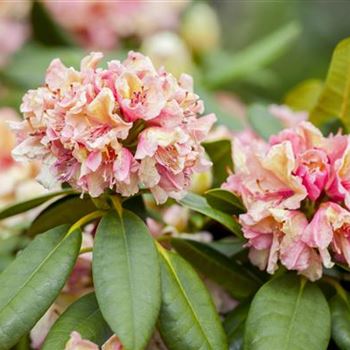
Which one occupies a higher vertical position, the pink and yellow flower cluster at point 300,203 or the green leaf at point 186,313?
the pink and yellow flower cluster at point 300,203

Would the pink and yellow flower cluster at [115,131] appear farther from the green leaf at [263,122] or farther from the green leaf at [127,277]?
the green leaf at [263,122]

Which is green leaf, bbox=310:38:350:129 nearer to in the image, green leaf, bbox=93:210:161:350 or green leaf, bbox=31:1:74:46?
green leaf, bbox=93:210:161:350

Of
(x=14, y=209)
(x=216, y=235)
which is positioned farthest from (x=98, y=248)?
(x=216, y=235)

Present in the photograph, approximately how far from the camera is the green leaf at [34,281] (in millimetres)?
659

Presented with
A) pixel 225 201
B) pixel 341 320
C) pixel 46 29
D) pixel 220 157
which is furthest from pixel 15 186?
pixel 46 29

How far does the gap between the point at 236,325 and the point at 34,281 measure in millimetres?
191

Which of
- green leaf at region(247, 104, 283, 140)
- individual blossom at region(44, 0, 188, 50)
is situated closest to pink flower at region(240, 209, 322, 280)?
green leaf at region(247, 104, 283, 140)

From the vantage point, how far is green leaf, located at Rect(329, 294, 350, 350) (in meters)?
0.72

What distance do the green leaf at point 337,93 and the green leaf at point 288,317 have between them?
22 cm

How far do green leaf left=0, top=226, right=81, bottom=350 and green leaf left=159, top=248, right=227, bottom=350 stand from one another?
3.1 inches

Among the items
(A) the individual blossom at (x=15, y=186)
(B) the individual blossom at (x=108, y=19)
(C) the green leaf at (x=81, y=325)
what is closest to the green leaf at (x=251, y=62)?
(B) the individual blossom at (x=108, y=19)

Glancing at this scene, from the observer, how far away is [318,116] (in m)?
0.91

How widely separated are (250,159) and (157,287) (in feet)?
0.53

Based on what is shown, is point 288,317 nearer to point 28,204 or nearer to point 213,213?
point 213,213
